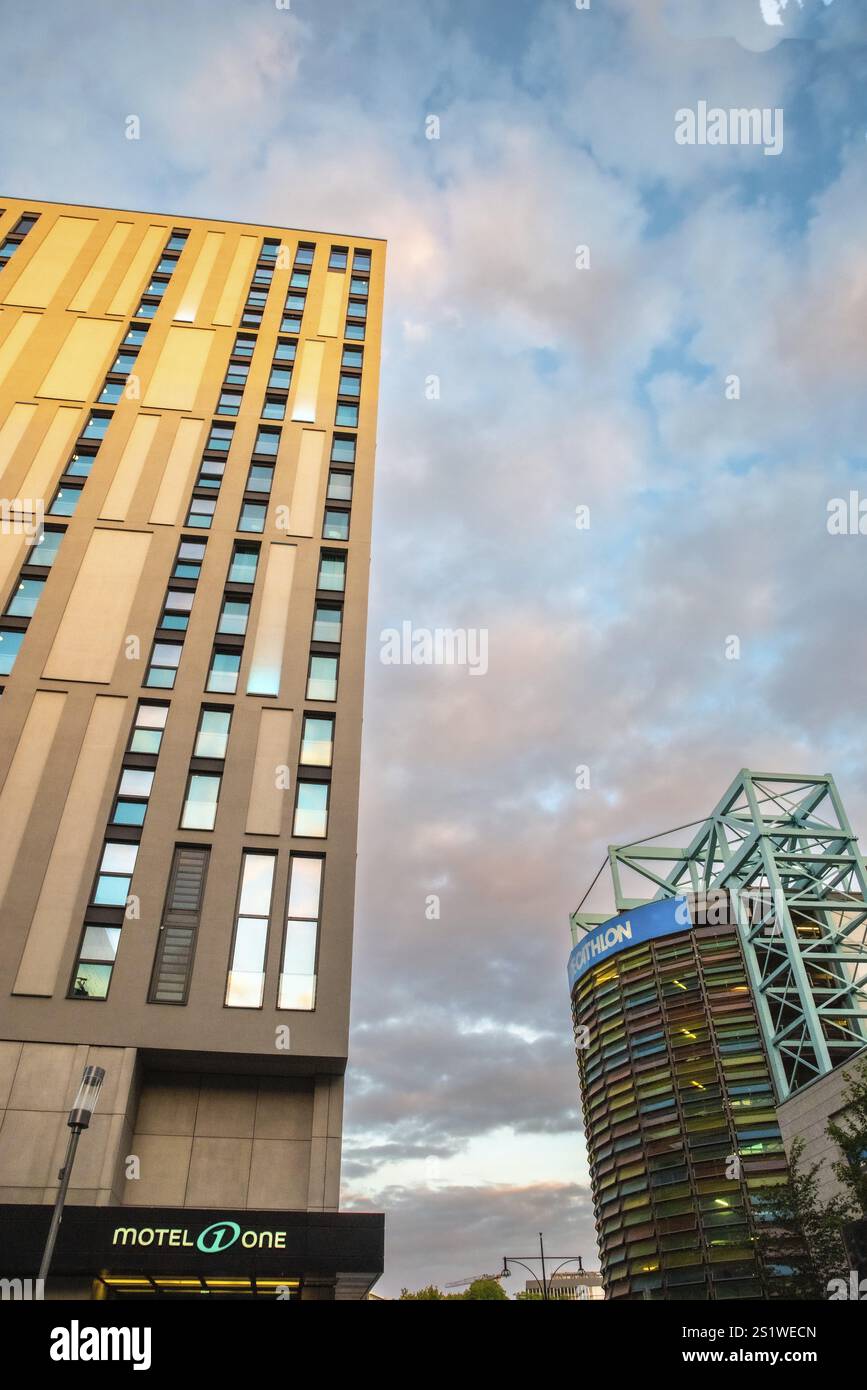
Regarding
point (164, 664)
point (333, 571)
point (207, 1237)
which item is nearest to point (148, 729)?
point (164, 664)

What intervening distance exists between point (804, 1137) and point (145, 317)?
5886cm

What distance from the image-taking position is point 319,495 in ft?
127

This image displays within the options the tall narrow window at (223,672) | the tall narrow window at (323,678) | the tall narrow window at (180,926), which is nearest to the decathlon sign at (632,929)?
the tall narrow window at (323,678)

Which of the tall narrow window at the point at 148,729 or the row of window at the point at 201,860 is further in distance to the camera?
the tall narrow window at the point at 148,729

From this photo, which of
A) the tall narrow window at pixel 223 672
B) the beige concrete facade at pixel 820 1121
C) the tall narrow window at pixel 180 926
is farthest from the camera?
the beige concrete facade at pixel 820 1121

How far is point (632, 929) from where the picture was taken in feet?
210

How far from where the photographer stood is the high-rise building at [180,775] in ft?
72.9

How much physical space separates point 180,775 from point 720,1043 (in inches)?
1683

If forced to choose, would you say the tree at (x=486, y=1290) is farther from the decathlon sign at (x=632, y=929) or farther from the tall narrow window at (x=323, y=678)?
the tall narrow window at (x=323, y=678)

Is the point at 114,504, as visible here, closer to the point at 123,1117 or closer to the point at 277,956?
the point at 277,956

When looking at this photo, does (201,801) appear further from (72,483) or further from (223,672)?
(72,483)

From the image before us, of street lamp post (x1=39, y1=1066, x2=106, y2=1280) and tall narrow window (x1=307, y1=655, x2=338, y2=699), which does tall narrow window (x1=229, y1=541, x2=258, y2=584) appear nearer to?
tall narrow window (x1=307, y1=655, x2=338, y2=699)

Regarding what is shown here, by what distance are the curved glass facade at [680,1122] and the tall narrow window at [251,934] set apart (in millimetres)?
35412

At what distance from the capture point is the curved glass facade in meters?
47.8
